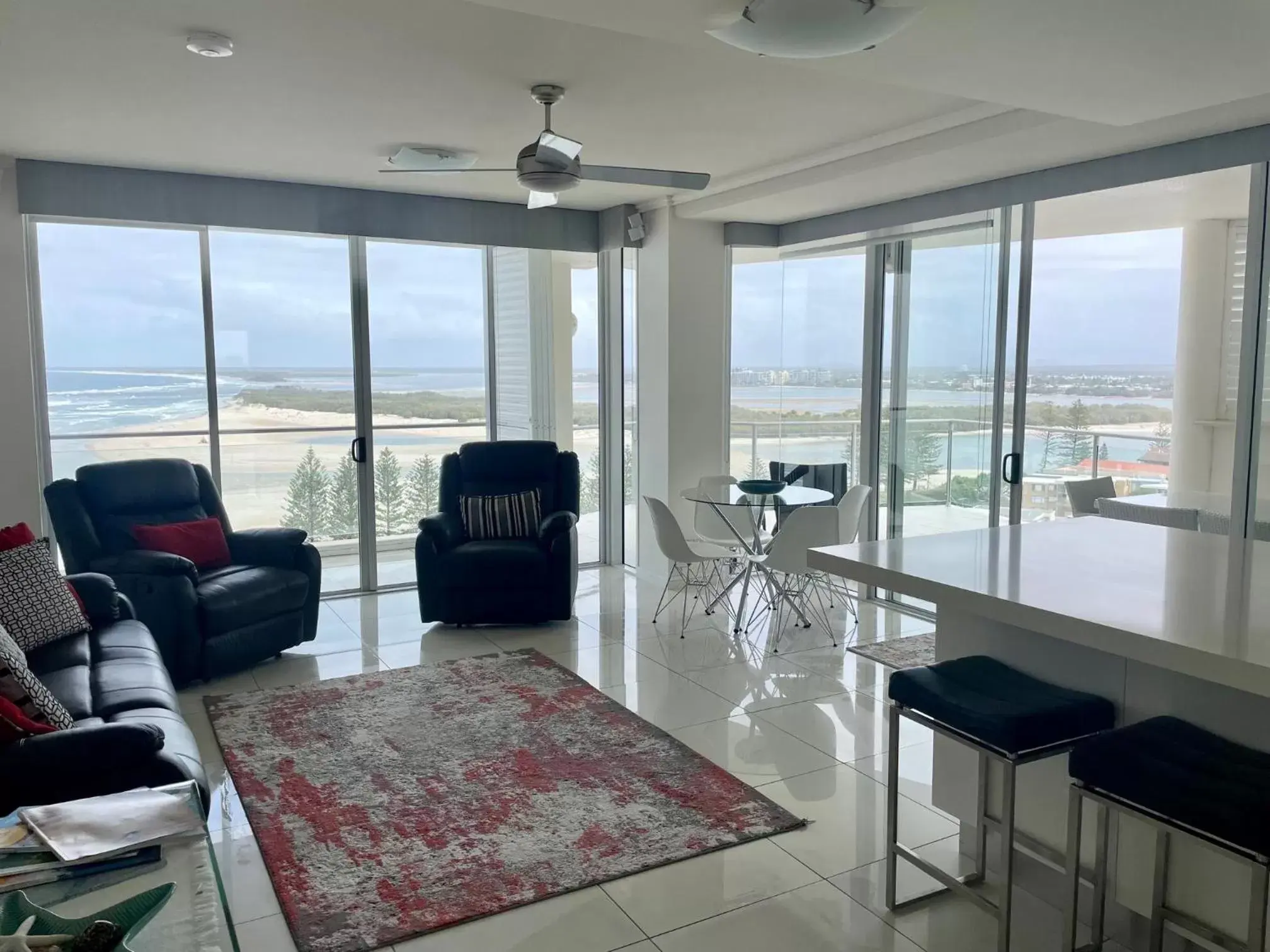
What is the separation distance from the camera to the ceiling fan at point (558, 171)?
12.2 ft

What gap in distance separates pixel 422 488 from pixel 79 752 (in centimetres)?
429

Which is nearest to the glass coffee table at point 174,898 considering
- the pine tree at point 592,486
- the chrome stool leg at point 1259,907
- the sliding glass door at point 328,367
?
the chrome stool leg at point 1259,907

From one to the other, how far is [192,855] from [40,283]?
4764 mm

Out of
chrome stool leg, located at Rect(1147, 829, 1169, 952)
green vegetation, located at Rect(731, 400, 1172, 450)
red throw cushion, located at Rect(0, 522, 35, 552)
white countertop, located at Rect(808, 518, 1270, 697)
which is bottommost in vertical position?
chrome stool leg, located at Rect(1147, 829, 1169, 952)

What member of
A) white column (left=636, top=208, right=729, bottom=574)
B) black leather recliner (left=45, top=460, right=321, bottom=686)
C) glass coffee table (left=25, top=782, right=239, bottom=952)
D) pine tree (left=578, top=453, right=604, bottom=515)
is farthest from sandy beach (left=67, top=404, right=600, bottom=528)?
glass coffee table (left=25, top=782, right=239, bottom=952)

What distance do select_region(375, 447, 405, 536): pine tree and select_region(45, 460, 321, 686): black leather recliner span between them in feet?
4.45

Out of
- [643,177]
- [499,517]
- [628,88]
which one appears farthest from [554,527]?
[628,88]

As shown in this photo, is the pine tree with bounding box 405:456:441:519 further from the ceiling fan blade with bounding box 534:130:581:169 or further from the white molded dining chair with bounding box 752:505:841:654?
the ceiling fan blade with bounding box 534:130:581:169

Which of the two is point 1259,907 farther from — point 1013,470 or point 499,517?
point 499,517

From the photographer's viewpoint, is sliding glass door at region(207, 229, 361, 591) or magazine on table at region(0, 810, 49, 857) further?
sliding glass door at region(207, 229, 361, 591)

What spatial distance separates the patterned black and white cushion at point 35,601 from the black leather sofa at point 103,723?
0.16 ft

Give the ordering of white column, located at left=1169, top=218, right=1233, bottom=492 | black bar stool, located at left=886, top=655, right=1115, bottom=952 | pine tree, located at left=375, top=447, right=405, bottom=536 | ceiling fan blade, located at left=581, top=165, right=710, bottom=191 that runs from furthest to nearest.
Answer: pine tree, located at left=375, top=447, right=405, bottom=536 < white column, located at left=1169, top=218, right=1233, bottom=492 < ceiling fan blade, located at left=581, top=165, right=710, bottom=191 < black bar stool, located at left=886, top=655, right=1115, bottom=952

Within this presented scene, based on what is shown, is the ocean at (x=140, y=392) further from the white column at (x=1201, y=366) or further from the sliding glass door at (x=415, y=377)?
the white column at (x=1201, y=366)

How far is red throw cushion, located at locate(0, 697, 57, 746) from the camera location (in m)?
2.45
